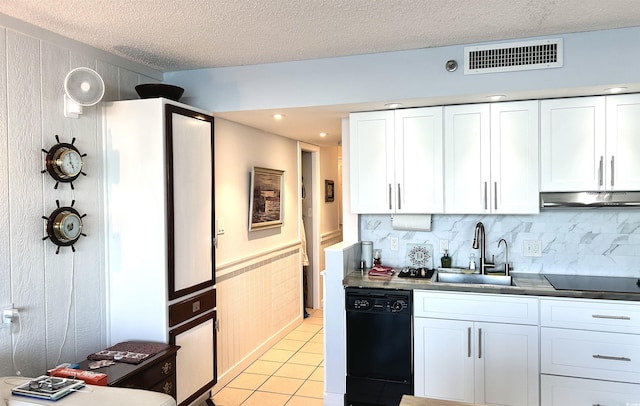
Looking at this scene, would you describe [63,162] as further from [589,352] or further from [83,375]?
[589,352]

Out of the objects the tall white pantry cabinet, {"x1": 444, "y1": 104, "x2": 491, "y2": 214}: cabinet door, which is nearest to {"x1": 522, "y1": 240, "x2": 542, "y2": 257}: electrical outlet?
{"x1": 444, "y1": 104, "x2": 491, "y2": 214}: cabinet door

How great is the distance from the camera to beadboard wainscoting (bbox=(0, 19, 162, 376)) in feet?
7.95

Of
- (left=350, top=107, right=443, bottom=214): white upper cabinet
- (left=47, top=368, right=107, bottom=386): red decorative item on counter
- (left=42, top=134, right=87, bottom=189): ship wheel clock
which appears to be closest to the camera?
(left=47, top=368, right=107, bottom=386): red decorative item on counter

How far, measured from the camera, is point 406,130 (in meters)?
3.44

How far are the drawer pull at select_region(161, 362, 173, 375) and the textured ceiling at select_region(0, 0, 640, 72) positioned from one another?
1999mm

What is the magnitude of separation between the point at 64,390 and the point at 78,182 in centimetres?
131

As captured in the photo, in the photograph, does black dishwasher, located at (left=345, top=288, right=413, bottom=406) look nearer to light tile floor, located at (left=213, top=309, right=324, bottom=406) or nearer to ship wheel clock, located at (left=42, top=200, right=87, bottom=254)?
light tile floor, located at (left=213, top=309, right=324, bottom=406)

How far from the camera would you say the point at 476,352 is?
3.04m

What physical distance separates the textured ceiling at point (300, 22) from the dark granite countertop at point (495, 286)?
161 centimetres

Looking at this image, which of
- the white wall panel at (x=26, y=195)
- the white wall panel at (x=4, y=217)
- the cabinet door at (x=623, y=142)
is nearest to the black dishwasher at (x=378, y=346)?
the cabinet door at (x=623, y=142)

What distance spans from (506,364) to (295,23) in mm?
2496

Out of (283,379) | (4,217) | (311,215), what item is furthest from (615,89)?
(311,215)

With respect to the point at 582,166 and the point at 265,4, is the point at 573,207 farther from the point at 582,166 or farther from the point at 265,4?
the point at 265,4

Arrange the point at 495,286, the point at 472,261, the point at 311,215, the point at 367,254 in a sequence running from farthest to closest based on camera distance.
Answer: the point at 311,215, the point at 367,254, the point at 472,261, the point at 495,286
